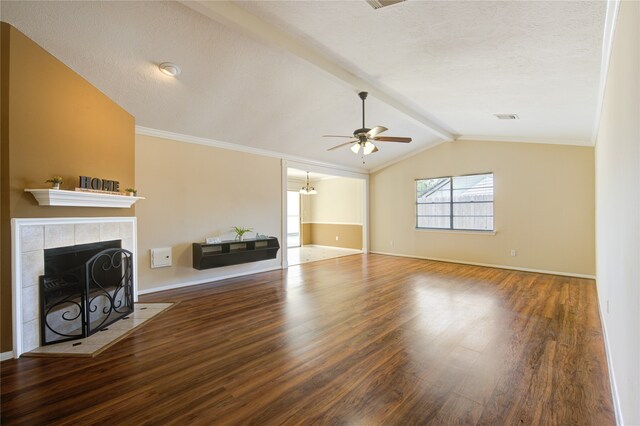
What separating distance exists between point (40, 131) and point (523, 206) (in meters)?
7.75

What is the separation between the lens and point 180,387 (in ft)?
6.76

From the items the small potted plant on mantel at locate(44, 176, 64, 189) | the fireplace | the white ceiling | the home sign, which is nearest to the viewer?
the white ceiling

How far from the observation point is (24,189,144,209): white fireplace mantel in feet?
8.26

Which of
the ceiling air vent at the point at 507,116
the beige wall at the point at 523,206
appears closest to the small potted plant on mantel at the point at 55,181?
the ceiling air vent at the point at 507,116

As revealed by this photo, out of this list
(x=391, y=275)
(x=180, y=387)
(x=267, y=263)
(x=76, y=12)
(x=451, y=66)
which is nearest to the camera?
(x=180, y=387)

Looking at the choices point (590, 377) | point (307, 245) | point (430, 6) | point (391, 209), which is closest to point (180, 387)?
point (590, 377)

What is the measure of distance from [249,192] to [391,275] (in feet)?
11.0

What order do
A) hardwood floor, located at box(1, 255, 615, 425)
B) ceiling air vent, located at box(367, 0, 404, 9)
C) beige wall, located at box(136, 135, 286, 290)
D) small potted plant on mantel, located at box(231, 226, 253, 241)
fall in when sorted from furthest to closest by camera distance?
small potted plant on mantel, located at box(231, 226, 253, 241), beige wall, located at box(136, 135, 286, 290), ceiling air vent, located at box(367, 0, 404, 9), hardwood floor, located at box(1, 255, 615, 425)

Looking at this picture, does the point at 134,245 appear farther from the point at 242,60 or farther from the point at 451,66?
the point at 451,66

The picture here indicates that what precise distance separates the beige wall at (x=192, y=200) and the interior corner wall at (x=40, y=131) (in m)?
0.99

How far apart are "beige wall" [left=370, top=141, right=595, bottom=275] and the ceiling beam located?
3.51 meters

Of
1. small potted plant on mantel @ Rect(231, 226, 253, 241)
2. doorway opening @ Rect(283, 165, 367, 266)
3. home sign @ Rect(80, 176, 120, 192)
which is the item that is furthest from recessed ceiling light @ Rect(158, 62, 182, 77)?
doorway opening @ Rect(283, 165, 367, 266)

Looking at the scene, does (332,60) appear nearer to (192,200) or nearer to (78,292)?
(192,200)

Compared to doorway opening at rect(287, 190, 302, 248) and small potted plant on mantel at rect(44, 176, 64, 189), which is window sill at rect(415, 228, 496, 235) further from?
small potted plant on mantel at rect(44, 176, 64, 189)
